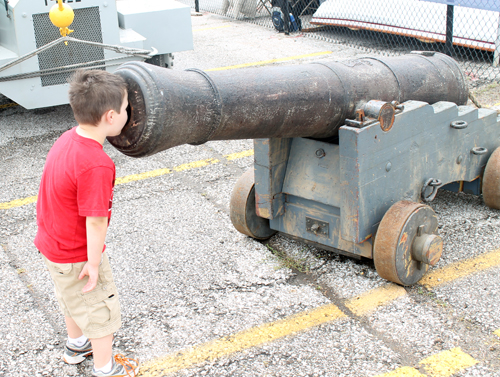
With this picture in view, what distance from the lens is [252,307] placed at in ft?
11.0

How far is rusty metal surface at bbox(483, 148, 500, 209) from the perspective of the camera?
412cm

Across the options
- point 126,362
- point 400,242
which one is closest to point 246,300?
point 126,362

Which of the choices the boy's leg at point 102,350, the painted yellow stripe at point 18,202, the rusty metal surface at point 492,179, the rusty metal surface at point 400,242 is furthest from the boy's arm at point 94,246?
the rusty metal surface at point 492,179

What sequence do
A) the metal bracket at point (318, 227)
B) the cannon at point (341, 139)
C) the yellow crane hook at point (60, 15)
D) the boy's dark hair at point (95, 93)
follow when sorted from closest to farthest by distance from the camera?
1. the boy's dark hair at point (95, 93)
2. the cannon at point (341, 139)
3. the metal bracket at point (318, 227)
4. the yellow crane hook at point (60, 15)

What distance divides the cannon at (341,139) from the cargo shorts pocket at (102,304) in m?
0.66

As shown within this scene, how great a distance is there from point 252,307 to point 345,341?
585 millimetres

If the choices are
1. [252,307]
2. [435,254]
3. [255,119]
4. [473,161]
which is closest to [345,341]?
[252,307]

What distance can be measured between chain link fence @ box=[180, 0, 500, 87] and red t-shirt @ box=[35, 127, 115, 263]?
628 cm

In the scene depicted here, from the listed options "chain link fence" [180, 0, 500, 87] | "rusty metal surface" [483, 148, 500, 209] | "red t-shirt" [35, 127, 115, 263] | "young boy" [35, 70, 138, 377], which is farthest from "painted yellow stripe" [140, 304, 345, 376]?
"chain link fence" [180, 0, 500, 87]

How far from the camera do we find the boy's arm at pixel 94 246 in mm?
2492

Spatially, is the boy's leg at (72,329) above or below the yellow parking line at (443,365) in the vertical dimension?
above

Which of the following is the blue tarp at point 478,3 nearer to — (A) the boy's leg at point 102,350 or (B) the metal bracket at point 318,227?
(B) the metal bracket at point 318,227

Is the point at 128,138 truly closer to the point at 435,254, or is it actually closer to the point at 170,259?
the point at 170,259

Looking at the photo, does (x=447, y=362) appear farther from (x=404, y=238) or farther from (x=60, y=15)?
(x=60, y=15)
